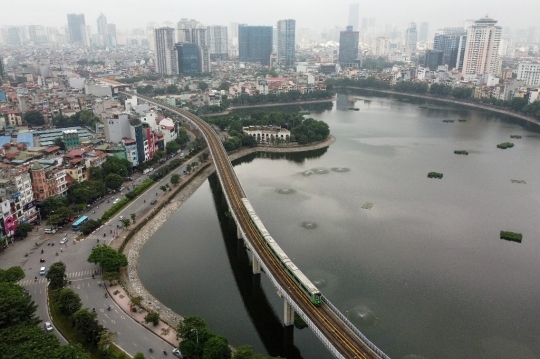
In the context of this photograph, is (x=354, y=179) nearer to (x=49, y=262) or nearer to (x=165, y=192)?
(x=165, y=192)

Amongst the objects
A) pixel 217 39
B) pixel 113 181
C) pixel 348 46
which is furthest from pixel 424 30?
pixel 113 181

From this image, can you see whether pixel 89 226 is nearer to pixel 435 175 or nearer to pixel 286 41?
pixel 435 175

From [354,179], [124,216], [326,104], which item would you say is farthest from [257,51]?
[124,216]

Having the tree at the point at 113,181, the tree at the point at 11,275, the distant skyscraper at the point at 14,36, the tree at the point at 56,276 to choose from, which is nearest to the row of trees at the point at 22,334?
the tree at the point at 11,275

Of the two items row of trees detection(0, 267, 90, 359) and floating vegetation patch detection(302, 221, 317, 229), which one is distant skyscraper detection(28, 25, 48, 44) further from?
row of trees detection(0, 267, 90, 359)

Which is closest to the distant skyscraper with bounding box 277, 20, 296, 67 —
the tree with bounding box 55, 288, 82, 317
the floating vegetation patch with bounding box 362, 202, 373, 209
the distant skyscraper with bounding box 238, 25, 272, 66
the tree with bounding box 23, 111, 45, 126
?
the distant skyscraper with bounding box 238, 25, 272, 66
